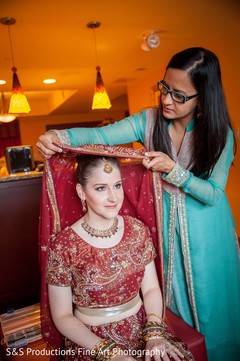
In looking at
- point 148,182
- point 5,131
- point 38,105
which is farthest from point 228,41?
point 5,131

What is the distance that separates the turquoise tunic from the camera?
53.8 inches

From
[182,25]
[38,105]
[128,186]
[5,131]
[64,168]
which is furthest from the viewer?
[5,131]

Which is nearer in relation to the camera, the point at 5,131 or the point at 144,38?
the point at 144,38

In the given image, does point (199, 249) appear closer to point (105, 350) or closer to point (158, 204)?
point (158, 204)

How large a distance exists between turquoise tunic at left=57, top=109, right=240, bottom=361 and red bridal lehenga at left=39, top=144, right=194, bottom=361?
0.08m

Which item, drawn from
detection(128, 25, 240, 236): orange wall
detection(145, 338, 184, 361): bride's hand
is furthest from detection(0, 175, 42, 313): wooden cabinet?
detection(128, 25, 240, 236): orange wall

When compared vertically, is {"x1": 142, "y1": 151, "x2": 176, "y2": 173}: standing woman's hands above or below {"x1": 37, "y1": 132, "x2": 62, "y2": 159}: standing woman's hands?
below

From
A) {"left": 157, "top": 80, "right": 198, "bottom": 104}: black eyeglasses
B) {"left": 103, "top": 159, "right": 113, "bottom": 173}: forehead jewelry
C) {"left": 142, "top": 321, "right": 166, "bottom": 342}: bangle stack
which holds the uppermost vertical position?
{"left": 157, "top": 80, "right": 198, "bottom": 104}: black eyeglasses

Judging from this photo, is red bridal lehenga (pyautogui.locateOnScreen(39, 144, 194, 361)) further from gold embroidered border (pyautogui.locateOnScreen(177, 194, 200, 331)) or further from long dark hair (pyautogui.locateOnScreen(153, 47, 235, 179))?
long dark hair (pyautogui.locateOnScreen(153, 47, 235, 179))

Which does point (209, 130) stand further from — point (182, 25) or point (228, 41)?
point (228, 41)

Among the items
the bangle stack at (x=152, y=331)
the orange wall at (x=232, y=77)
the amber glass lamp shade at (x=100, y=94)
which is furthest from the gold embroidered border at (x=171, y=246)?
→ the amber glass lamp shade at (x=100, y=94)

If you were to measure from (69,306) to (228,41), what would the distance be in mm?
3905

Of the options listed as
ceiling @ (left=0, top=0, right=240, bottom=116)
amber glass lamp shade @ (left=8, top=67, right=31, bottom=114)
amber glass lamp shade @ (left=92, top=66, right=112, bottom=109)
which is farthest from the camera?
amber glass lamp shade @ (left=92, top=66, right=112, bottom=109)

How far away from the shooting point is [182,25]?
11.6ft
